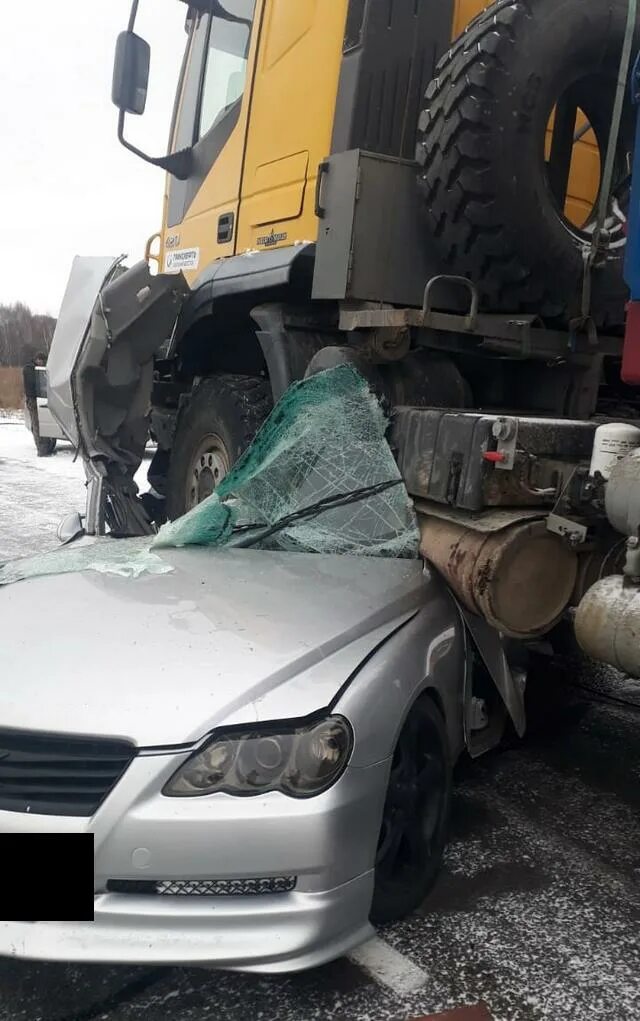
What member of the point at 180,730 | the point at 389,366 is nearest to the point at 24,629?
the point at 180,730

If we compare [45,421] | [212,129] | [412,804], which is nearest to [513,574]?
[412,804]

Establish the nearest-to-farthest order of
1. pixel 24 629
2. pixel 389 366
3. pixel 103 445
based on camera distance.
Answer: pixel 24 629, pixel 389 366, pixel 103 445

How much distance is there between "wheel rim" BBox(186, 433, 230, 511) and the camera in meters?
4.74

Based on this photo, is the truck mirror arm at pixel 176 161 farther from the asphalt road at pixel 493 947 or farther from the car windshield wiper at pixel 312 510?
the asphalt road at pixel 493 947

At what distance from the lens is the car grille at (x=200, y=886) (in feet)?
6.44

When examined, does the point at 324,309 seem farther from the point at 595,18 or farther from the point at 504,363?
the point at 595,18

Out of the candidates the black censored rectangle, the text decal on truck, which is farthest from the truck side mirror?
the black censored rectangle

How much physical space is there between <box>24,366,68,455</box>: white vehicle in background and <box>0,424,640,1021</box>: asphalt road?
3.95 meters

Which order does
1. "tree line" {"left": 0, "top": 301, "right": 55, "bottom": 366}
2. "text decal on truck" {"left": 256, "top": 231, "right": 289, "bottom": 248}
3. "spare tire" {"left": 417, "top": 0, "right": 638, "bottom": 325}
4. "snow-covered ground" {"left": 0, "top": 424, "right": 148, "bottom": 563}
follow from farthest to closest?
"tree line" {"left": 0, "top": 301, "right": 55, "bottom": 366}, "snow-covered ground" {"left": 0, "top": 424, "right": 148, "bottom": 563}, "text decal on truck" {"left": 256, "top": 231, "right": 289, "bottom": 248}, "spare tire" {"left": 417, "top": 0, "right": 638, "bottom": 325}

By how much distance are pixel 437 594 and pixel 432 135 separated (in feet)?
6.32

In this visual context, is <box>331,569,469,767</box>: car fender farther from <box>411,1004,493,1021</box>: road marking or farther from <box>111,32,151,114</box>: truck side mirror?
<box>111,32,151,114</box>: truck side mirror

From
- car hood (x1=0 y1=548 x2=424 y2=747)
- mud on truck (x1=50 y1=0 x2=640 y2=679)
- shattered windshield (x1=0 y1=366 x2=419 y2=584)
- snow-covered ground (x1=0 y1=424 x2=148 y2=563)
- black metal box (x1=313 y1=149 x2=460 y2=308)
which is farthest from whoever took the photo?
snow-covered ground (x1=0 y1=424 x2=148 y2=563)

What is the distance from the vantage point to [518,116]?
3.43 metres

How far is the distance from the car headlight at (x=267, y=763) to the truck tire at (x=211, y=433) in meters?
2.57
